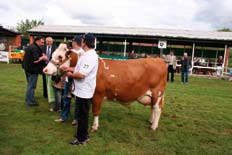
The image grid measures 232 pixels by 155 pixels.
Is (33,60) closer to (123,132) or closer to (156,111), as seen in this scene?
(123,132)

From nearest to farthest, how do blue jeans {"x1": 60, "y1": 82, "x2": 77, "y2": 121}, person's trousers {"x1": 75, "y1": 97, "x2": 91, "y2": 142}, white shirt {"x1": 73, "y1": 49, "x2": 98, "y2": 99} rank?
white shirt {"x1": 73, "y1": 49, "x2": 98, "y2": 99} → person's trousers {"x1": 75, "y1": 97, "x2": 91, "y2": 142} → blue jeans {"x1": 60, "y1": 82, "x2": 77, "y2": 121}

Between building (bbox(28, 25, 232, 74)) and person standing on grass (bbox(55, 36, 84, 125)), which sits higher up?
building (bbox(28, 25, 232, 74))

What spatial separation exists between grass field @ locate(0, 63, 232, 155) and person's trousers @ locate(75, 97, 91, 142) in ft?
0.71

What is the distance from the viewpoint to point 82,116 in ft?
15.0

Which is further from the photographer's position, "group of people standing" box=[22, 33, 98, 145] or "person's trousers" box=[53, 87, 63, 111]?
"person's trousers" box=[53, 87, 63, 111]

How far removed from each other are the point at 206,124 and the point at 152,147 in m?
2.35

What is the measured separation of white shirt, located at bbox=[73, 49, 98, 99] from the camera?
430 cm

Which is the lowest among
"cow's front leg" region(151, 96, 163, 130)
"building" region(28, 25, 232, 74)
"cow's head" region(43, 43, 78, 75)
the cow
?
"cow's front leg" region(151, 96, 163, 130)

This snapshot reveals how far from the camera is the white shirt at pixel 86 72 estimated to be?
14.1ft

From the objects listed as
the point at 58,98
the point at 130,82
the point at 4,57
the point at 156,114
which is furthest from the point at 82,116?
the point at 4,57

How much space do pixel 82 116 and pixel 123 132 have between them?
4.65 feet

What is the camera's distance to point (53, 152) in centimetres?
440

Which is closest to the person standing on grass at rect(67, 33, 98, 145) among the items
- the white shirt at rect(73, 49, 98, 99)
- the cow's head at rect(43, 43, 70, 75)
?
the white shirt at rect(73, 49, 98, 99)

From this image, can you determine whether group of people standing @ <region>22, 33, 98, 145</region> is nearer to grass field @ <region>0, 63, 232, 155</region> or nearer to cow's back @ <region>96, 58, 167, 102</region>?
grass field @ <region>0, 63, 232, 155</region>
